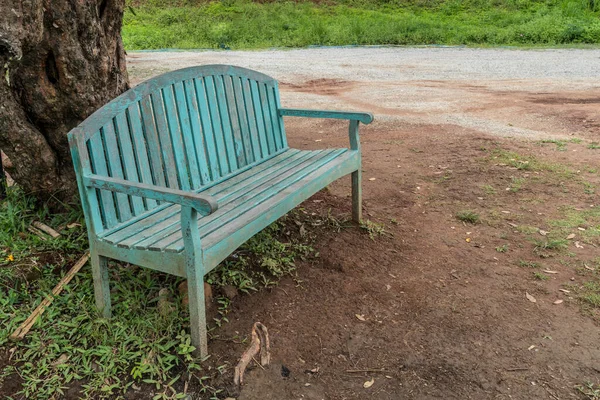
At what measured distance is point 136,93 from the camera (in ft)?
9.24

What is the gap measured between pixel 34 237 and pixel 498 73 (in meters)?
9.99

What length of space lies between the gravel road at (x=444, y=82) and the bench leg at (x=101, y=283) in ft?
16.3

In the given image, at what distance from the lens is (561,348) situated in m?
2.79

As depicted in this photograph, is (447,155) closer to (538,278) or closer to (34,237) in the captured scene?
(538,278)

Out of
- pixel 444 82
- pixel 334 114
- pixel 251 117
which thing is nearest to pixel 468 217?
pixel 334 114

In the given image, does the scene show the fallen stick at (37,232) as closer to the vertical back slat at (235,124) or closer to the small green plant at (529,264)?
the vertical back slat at (235,124)

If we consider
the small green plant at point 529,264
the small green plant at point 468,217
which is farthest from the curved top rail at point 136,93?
the small green plant at point 529,264

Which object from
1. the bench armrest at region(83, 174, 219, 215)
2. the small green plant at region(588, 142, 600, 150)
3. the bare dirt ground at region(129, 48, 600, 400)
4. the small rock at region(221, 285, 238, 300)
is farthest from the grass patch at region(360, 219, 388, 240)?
the small green plant at region(588, 142, 600, 150)

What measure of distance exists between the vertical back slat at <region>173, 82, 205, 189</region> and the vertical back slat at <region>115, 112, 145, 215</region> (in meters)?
0.39

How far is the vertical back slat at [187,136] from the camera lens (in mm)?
3107

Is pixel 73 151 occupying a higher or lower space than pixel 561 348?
higher

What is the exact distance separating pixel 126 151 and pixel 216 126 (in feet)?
2.50

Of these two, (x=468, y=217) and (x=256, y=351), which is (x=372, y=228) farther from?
(x=256, y=351)

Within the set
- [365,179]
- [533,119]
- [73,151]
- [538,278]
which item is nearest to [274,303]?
[73,151]
